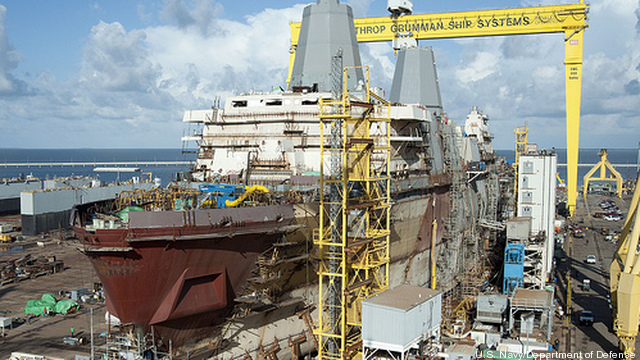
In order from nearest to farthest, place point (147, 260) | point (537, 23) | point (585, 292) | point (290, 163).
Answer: point (147, 260)
point (290, 163)
point (585, 292)
point (537, 23)

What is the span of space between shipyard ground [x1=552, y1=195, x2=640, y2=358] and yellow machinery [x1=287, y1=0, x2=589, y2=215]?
434 inches

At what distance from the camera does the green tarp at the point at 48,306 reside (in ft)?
91.4

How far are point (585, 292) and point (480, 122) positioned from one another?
23568mm

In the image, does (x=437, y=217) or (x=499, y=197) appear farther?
(x=499, y=197)

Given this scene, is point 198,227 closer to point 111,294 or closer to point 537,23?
point 111,294

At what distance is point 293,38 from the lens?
52344 millimetres

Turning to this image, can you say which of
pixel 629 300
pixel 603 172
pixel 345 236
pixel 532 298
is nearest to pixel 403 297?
pixel 345 236

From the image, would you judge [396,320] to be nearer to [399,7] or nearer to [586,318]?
[586,318]

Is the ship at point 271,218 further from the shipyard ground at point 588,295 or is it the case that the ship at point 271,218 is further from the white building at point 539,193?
the shipyard ground at point 588,295

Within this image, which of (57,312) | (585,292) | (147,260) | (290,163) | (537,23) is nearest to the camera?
(147,260)

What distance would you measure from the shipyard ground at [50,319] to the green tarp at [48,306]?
323mm

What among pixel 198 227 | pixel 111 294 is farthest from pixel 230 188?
pixel 111 294

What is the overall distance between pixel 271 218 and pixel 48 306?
16050 millimetres

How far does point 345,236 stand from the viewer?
19.4 meters
